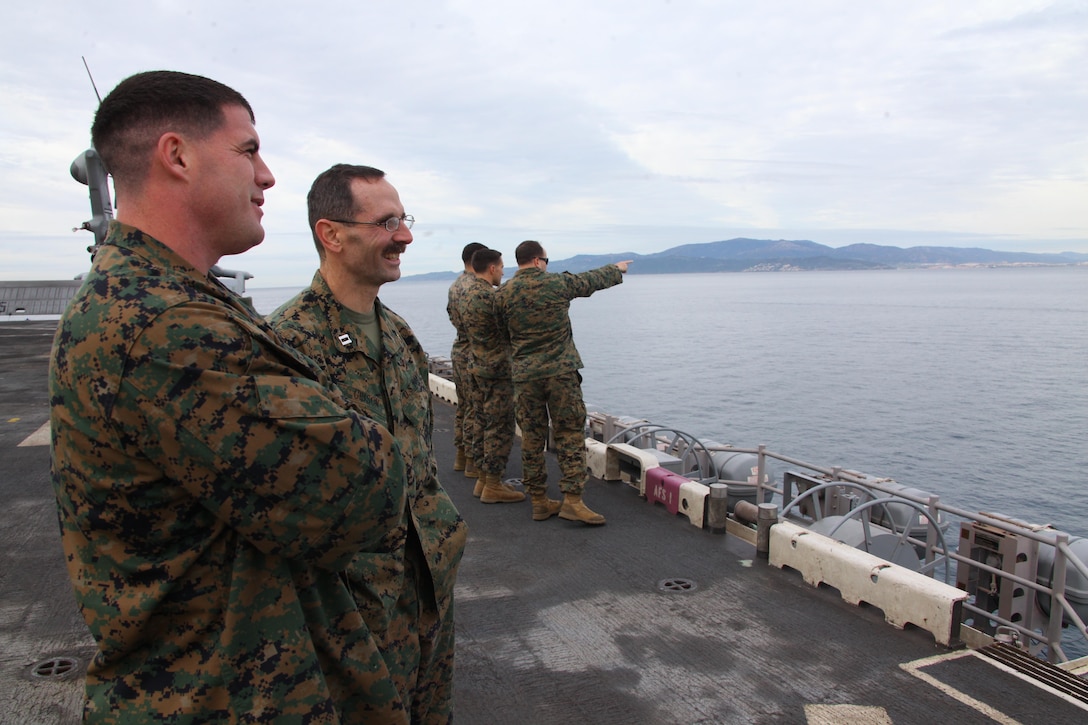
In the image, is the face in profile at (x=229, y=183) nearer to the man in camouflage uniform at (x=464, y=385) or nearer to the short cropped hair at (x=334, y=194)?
the short cropped hair at (x=334, y=194)

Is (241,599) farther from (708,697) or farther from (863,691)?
(863,691)

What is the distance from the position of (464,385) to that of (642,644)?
149 inches

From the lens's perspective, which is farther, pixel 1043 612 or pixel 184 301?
pixel 1043 612

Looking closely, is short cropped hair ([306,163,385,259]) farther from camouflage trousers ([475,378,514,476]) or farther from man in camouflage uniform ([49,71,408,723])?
camouflage trousers ([475,378,514,476])

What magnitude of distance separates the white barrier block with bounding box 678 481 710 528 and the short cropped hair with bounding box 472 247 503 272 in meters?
2.41

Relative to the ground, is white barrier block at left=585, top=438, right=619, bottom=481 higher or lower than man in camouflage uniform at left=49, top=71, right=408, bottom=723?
lower

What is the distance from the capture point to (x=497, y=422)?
653 centimetres

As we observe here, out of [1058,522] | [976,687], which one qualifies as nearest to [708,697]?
[976,687]

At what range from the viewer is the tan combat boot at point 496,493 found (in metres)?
6.43

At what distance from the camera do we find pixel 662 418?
25609mm

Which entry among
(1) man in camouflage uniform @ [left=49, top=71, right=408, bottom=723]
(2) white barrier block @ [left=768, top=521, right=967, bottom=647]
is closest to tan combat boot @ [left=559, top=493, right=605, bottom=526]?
(2) white barrier block @ [left=768, top=521, right=967, bottom=647]

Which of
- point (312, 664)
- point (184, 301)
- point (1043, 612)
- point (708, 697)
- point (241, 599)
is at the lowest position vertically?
point (1043, 612)

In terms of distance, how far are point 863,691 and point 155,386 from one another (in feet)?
11.2

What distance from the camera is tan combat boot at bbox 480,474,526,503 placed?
253 inches
